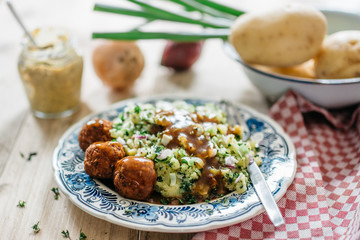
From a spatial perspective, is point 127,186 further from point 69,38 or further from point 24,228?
point 69,38

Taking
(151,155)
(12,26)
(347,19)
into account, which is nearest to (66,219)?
(151,155)

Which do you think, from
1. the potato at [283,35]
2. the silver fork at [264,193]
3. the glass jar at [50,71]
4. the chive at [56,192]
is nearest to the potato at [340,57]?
the potato at [283,35]

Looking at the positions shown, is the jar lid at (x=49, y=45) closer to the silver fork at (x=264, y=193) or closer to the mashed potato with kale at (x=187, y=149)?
the mashed potato with kale at (x=187, y=149)

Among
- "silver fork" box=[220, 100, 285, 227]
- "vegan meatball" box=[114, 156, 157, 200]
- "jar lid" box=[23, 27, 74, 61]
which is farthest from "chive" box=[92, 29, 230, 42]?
"vegan meatball" box=[114, 156, 157, 200]

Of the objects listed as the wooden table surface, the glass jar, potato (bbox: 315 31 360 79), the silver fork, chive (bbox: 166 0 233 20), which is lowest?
the wooden table surface

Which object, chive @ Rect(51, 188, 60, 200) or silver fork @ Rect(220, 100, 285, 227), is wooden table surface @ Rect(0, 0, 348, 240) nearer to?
chive @ Rect(51, 188, 60, 200)

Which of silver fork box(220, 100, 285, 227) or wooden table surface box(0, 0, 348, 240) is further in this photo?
wooden table surface box(0, 0, 348, 240)

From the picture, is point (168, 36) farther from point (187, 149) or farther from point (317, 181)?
point (317, 181)
